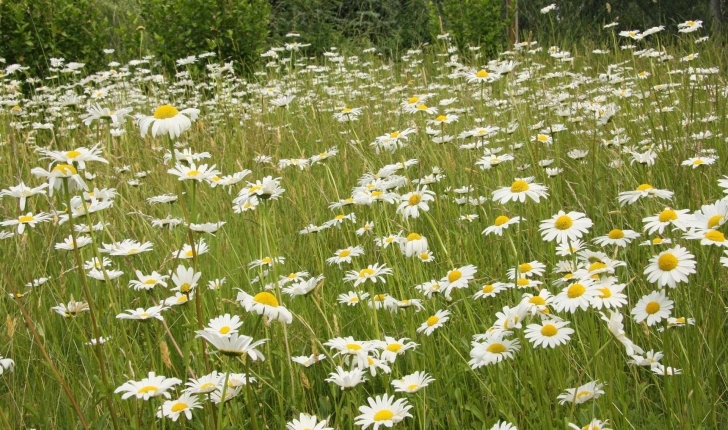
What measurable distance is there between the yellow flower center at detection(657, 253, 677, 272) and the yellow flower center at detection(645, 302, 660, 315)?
9cm

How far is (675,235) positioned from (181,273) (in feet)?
4.09

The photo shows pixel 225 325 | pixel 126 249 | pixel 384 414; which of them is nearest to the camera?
pixel 384 414

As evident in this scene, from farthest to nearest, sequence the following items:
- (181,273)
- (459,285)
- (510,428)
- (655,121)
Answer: (655,121)
(459,285)
(181,273)
(510,428)

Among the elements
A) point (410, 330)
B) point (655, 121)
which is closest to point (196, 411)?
point (410, 330)

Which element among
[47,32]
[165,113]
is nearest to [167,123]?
[165,113]

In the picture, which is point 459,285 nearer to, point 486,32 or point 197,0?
point 197,0

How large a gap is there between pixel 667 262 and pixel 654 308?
0.10 meters

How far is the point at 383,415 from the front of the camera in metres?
1.24

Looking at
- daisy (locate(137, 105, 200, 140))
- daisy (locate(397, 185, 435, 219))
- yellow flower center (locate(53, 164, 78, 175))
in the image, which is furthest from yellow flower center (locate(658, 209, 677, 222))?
yellow flower center (locate(53, 164, 78, 175))

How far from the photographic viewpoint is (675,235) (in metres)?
1.75

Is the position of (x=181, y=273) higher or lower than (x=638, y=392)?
higher

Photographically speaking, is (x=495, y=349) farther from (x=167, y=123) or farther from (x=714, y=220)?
(x=167, y=123)

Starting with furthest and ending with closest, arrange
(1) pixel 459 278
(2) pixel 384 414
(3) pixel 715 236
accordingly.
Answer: (1) pixel 459 278
(2) pixel 384 414
(3) pixel 715 236

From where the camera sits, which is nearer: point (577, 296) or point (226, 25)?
point (577, 296)
